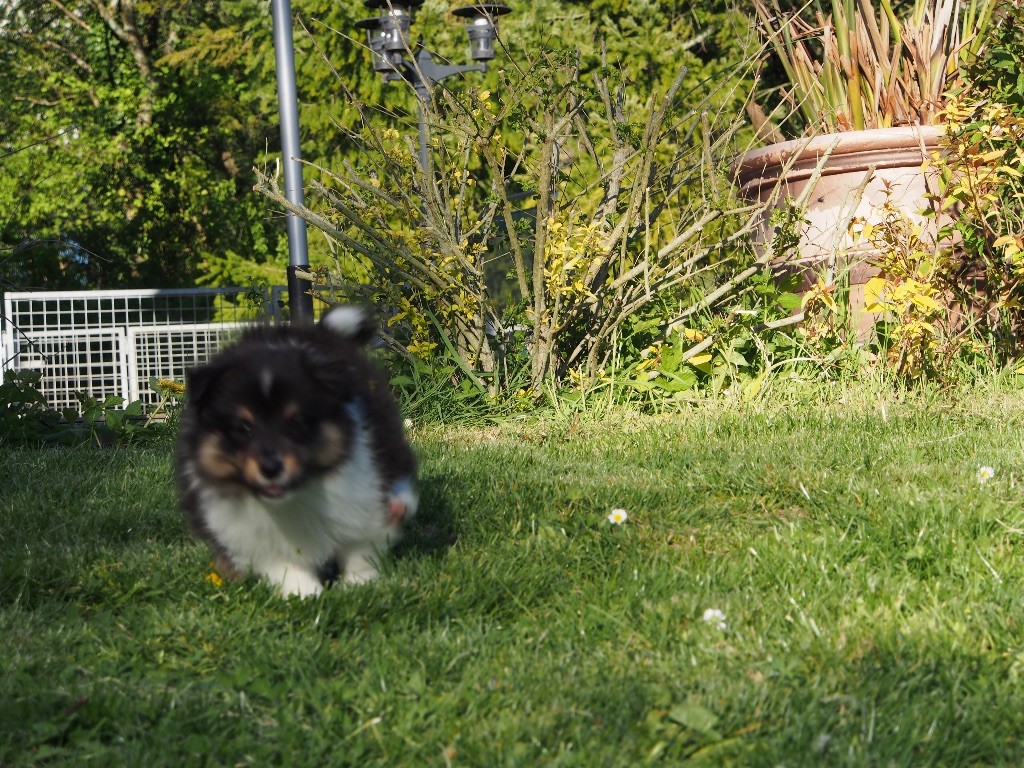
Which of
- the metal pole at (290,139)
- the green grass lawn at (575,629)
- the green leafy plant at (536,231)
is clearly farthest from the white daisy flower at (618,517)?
the metal pole at (290,139)

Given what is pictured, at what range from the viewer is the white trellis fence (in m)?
A: 10.5

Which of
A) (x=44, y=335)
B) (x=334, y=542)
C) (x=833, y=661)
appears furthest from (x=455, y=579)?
(x=44, y=335)

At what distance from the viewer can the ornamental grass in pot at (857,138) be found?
6777 mm

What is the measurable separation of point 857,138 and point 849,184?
0.29 m

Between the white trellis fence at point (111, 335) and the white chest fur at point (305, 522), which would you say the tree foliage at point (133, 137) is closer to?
the white trellis fence at point (111, 335)

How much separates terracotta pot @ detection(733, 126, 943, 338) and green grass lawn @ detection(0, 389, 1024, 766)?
2.34 metres

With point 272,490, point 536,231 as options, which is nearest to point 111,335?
point 536,231

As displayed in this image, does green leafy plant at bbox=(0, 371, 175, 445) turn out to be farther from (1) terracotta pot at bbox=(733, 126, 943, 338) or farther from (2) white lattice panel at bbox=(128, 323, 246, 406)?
(1) terracotta pot at bbox=(733, 126, 943, 338)

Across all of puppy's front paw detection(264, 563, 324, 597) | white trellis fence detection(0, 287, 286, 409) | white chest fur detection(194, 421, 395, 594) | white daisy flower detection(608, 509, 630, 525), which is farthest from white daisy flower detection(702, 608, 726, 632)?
white trellis fence detection(0, 287, 286, 409)

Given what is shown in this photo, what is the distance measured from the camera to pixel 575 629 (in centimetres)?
309

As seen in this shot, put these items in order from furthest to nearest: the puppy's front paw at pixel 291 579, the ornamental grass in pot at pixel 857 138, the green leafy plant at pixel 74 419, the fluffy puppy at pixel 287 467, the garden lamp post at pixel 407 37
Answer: the garden lamp post at pixel 407 37 < the ornamental grass in pot at pixel 857 138 < the green leafy plant at pixel 74 419 < the puppy's front paw at pixel 291 579 < the fluffy puppy at pixel 287 467

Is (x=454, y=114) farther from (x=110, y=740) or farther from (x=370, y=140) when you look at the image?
(x=110, y=740)

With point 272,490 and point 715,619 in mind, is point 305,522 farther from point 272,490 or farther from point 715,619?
point 715,619

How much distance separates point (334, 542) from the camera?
10.9 ft
